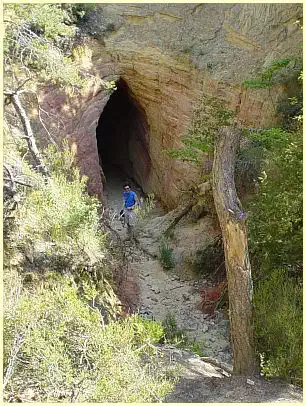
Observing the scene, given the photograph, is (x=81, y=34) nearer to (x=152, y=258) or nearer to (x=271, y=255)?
(x=152, y=258)

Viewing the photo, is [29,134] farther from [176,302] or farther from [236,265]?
[176,302]

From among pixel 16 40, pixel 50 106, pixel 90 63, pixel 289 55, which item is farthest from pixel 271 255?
pixel 90 63

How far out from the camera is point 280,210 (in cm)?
704

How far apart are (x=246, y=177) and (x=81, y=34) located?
6.72 meters

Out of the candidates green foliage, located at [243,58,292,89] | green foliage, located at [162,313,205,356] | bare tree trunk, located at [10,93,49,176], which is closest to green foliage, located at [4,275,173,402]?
green foliage, located at [162,313,205,356]

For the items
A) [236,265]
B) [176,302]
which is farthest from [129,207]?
[236,265]

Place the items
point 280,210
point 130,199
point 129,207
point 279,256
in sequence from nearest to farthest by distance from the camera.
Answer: point 280,210 → point 279,256 → point 130,199 → point 129,207

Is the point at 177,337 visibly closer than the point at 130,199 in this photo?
Yes

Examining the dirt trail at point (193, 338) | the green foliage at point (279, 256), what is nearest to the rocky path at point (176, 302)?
the dirt trail at point (193, 338)

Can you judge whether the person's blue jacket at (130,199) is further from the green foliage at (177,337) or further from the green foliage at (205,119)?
the green foliage at (177,337)

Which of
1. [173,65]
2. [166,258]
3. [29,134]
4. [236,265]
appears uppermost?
[173,65]

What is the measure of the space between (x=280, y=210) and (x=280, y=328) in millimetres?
1734

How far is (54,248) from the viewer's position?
25.7ft

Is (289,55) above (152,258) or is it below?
above
